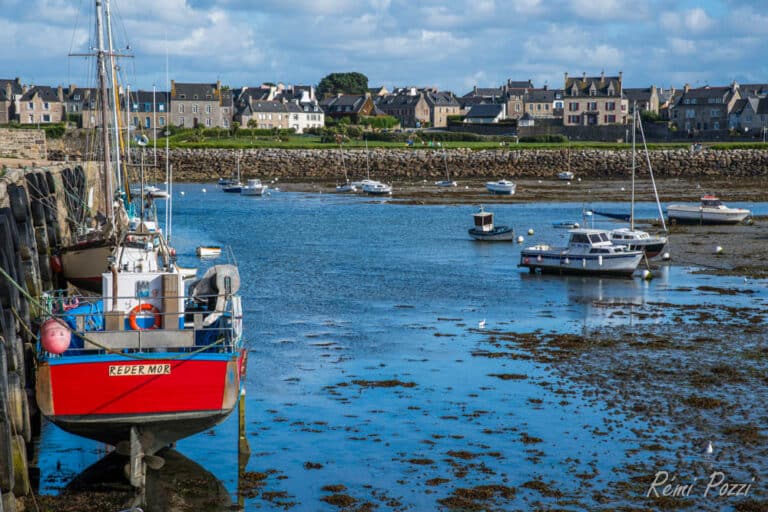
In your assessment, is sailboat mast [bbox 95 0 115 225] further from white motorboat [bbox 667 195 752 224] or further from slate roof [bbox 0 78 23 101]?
slate roof [bbox 0 78 23 101]

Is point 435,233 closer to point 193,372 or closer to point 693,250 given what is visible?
point 693,250

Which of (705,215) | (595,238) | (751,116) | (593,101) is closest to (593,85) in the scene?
(593,101)

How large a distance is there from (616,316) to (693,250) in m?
19.7

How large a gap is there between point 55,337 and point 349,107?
519 feet

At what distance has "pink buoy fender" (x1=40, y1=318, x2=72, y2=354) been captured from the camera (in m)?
17.9

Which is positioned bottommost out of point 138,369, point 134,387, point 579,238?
point 579,238

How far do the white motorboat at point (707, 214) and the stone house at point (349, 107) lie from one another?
10526 cm

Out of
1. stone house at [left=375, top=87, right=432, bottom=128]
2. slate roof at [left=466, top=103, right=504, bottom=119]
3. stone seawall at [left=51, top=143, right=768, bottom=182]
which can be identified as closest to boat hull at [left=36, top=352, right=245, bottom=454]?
stone seawall at [left=51, top=143, right=768, bottom=182]

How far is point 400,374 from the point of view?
1064 inches

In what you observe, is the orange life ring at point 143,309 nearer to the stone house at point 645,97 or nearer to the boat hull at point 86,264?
the boat hull at point 86,264

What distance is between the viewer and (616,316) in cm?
3509

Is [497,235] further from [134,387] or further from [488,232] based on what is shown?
[134,387]

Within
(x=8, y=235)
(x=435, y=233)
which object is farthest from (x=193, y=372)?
(x=435, y=233)
